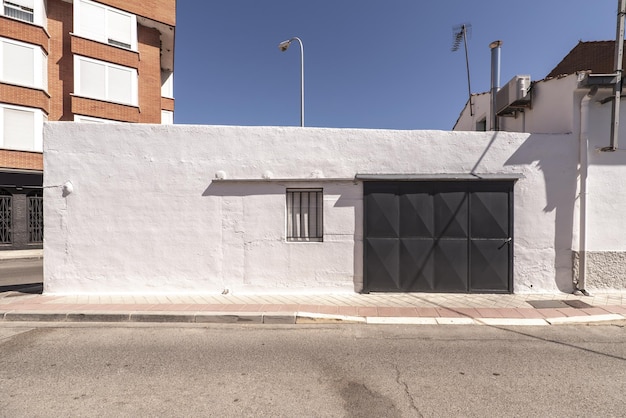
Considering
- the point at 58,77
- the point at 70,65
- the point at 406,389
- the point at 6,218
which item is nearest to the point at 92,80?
the point at 70,65

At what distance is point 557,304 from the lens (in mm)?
6293

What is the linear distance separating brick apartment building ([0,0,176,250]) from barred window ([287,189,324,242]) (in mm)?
14462

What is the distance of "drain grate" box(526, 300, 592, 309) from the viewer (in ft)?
20.1

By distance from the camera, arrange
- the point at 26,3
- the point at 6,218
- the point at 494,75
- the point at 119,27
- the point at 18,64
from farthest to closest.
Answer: the point at 119,27 → the point at 26,3 → the point at 6,218 → the point at 18,64 → the point at 494,75

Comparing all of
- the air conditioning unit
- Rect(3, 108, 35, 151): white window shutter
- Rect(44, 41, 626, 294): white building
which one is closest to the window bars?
Rect(3, 108, 35, 151): white window shutter

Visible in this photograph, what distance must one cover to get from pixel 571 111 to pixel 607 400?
6.35 metres

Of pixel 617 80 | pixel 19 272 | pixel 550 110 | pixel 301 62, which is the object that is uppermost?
pixel 301 62

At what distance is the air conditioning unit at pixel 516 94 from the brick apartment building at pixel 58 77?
1745 centimetres

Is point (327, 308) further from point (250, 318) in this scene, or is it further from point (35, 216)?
point (35, 216)

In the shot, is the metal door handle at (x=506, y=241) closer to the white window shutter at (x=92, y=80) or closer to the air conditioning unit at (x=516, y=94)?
the air conditioning unit at (x=516, y=94)

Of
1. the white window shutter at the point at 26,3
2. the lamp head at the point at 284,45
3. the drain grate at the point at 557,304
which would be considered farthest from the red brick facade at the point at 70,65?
the drain grate at the point at 557,304

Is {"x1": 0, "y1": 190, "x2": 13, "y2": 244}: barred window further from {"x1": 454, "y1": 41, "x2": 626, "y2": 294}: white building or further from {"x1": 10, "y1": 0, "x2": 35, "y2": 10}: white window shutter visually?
{"x1": 454, "y1": 41, "x2": 626, "y2": 294}: white building

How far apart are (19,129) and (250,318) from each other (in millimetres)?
16844

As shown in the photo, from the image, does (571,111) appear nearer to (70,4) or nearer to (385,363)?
(385,363)
